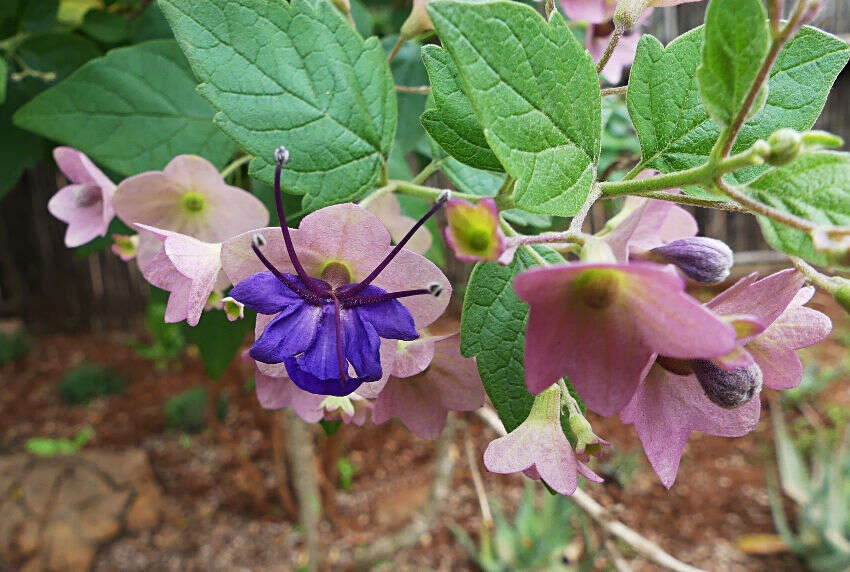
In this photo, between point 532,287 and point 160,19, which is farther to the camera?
point 160,19

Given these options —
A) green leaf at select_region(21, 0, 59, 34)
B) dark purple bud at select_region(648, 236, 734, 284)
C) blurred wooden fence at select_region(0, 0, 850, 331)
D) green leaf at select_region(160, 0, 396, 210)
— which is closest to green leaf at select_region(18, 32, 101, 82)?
green leaf at select_region(21, 0, 59, 34)

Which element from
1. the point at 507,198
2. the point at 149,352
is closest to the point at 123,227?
the point at 507,198

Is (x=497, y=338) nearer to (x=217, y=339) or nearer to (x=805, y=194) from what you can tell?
(x=805, y=194)

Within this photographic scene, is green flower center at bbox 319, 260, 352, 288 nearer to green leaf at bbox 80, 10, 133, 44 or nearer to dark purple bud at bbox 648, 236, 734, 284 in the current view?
dark purple bud at bbox 648, 236, 734, 284

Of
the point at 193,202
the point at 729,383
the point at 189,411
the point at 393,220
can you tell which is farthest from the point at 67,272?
the point at 729,383

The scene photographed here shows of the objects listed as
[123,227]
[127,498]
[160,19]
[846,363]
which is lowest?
[127,498]

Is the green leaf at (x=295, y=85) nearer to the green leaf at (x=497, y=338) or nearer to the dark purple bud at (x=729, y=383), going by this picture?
the green leaf at (x=497, y=338)

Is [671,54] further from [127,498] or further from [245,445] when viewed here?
[245,445]
